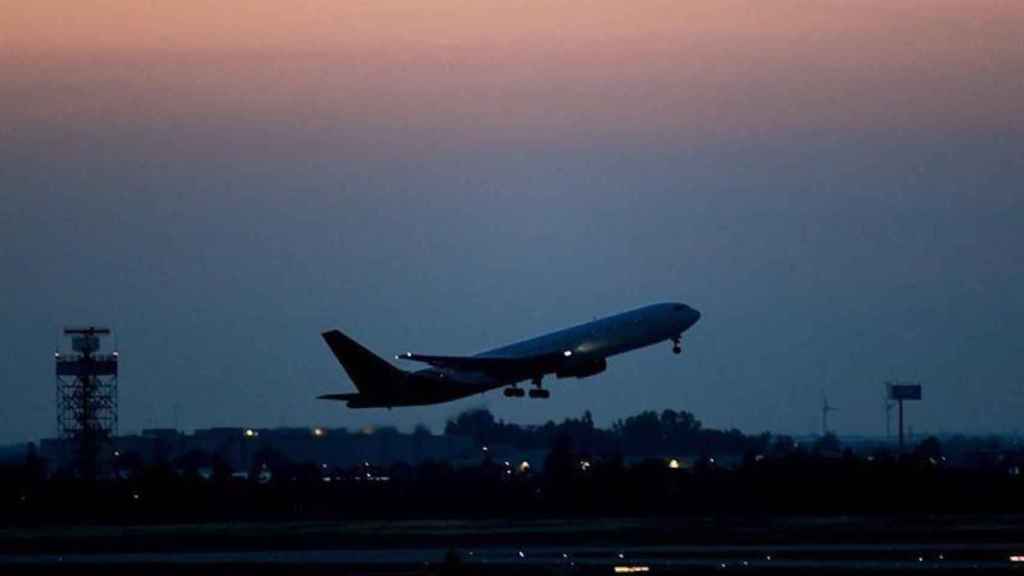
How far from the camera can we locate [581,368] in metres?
121

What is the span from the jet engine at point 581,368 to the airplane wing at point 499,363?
1.87 feet

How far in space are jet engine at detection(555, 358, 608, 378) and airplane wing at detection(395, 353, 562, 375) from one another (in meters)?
0.57

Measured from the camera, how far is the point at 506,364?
12200 centimetres

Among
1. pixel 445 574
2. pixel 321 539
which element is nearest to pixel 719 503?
pixel 321 539

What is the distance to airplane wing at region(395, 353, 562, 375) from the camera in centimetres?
12119

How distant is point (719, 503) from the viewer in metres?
116

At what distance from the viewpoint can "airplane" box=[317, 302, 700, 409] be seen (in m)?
121

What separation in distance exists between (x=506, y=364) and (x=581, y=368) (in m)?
4.16

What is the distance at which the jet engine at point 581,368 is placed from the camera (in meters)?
121

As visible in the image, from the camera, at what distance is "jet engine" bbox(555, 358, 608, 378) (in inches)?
4754

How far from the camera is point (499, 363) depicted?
122188mm

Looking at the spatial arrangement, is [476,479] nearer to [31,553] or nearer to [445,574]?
[31,553]

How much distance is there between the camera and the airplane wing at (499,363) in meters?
121

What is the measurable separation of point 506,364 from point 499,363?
1.39ft
